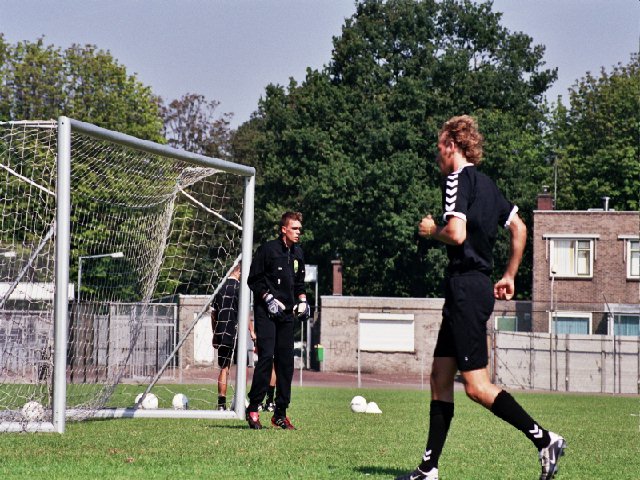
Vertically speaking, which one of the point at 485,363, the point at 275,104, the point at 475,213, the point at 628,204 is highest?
the point at 275,104

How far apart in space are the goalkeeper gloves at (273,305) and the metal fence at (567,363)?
91.1 ft

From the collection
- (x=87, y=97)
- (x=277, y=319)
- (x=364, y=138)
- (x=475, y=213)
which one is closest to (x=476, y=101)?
(x=364, y=138)

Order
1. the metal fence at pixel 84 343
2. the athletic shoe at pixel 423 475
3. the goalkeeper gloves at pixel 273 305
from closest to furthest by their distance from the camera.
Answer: the athletic shoe at pixel 423 475 → the goalkeeper gloves at pixel 273 305 → the metal fence at pixel 84 343

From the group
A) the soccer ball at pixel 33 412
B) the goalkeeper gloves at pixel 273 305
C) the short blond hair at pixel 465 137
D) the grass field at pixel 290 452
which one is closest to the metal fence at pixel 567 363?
the grass field at pixel 290 452

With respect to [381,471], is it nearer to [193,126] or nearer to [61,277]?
[61,277]

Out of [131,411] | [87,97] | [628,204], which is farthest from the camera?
[628,204]

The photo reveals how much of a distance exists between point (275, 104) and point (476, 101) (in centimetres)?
1024

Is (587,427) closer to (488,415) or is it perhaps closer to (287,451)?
(488,415)

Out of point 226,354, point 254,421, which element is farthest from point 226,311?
point 254,421

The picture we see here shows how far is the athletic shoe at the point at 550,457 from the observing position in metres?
7.08

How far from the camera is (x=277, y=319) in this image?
11.7 metres

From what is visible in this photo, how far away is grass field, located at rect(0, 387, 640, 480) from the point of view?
7.74 metres

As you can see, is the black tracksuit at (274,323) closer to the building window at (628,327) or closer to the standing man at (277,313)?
the standing man at (277,313)

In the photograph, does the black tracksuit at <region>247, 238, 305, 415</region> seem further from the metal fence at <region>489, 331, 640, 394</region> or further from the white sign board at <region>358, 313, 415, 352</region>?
the white sign board at <region>358, 313, 415, 352</region>
